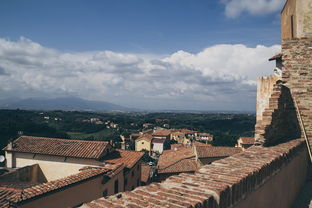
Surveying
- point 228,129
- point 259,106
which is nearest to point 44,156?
point 259,106

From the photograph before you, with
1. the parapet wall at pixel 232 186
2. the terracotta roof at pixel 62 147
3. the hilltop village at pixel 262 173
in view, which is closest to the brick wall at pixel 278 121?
the hilltop village at pixel 262 173

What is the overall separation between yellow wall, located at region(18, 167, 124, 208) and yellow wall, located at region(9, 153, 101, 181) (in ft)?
20.7

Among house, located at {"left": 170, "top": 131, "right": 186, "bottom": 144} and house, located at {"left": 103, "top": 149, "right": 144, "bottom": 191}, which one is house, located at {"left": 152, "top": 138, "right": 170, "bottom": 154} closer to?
house, located at {"left": 170, "top": 131, "right": 186, "bottom": 144}

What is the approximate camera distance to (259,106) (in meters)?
11.6

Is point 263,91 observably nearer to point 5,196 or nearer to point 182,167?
point 5,196

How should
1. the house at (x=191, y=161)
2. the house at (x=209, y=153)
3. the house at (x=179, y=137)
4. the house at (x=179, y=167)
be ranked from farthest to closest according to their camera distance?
the house at (x=179, y=137), the house at (x=209, y=153), the house at (x=191, y=161), the house at (x=179, y=167)

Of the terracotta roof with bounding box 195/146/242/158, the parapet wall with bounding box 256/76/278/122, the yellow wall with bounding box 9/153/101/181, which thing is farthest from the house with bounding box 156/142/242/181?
the parapet wall with bounding box 256/76/278/122

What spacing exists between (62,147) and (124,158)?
6356mm

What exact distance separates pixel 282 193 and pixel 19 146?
26156 mm

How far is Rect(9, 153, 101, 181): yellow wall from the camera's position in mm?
21906

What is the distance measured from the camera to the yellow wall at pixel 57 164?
21906 mm

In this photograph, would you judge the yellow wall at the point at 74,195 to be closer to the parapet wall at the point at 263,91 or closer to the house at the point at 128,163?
the house at the point at 128,163

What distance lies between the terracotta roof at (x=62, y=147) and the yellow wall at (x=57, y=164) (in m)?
0.48

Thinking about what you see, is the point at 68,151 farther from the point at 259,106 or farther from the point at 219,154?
the point at 219,154
